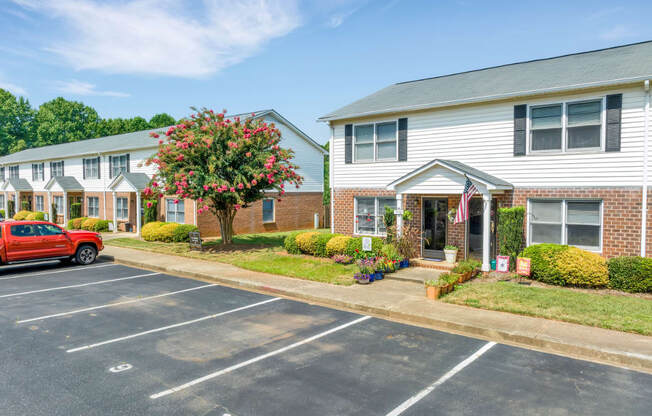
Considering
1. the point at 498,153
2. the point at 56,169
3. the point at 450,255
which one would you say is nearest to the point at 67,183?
the point at 56,169

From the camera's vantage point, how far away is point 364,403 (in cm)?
559

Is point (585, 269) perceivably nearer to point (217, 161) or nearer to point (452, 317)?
point (452, 317)

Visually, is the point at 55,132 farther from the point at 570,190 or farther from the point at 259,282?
the point at 570,190

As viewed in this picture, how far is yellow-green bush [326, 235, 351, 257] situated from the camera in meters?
16.0

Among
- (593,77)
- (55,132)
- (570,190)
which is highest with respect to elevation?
(55,132)

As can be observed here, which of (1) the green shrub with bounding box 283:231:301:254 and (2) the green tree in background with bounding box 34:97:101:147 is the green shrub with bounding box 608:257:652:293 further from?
(2) the green tree in background with bounding box 34:97:101:147

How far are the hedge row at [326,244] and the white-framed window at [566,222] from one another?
Answer: 508cm

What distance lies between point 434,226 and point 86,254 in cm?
1364

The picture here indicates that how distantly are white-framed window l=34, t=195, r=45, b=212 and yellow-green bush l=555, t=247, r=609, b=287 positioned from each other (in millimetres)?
42350

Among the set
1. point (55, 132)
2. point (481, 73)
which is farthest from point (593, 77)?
point (55, 132)

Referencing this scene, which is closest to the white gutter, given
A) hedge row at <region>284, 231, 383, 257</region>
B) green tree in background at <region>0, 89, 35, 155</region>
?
hedge row at <region>284, 231, 383, 257</region>

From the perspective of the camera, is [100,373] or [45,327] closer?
[100,373]

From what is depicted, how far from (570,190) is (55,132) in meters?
85.6

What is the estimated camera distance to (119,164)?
30531 millimetres
